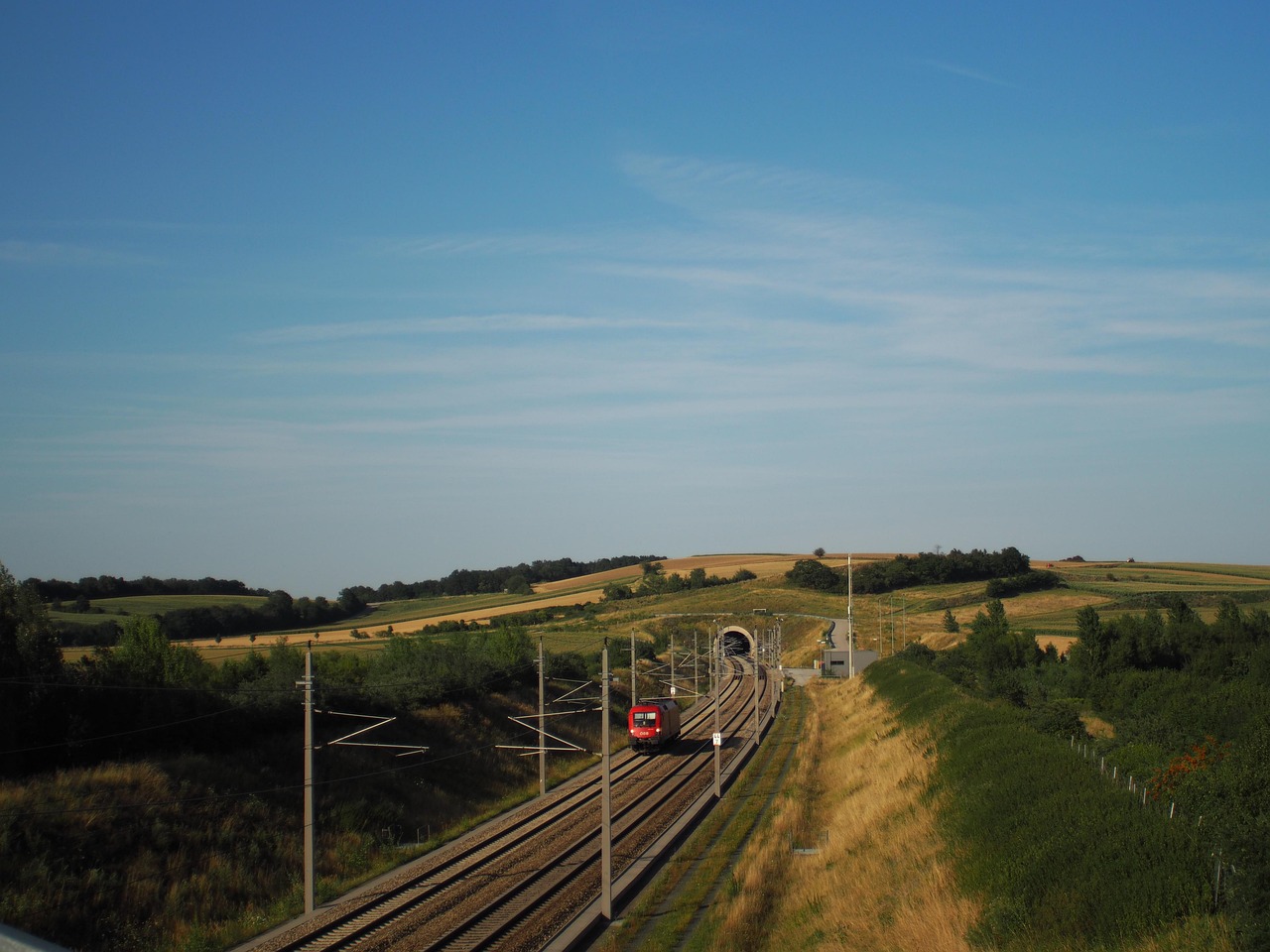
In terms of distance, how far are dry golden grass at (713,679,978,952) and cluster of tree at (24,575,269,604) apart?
7005cm

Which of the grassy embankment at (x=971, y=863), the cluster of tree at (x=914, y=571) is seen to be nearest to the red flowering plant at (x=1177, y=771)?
the grassy embankment at (x=971, y=863)

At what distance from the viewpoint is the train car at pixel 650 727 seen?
5431 centimetres

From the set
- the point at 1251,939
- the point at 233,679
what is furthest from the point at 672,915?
the point at 233,679

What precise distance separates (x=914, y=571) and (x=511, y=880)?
12255 centimetres

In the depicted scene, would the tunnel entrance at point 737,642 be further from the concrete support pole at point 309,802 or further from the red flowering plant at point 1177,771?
the concrete support pole at point 309,802

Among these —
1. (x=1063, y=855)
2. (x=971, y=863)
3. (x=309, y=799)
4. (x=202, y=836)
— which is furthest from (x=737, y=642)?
(x=1063, y=855)

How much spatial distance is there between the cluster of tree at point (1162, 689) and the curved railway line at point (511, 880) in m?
15.1

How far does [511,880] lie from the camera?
91.6 ft

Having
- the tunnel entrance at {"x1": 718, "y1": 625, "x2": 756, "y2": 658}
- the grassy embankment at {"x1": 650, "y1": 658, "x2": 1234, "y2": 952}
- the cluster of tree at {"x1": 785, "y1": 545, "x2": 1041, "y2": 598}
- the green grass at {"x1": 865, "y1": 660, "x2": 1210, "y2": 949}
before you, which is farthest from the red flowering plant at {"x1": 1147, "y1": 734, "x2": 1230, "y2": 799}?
the cluster of tree at {"x1": 785, "y1": 545, "x2": 1041, "y2": 598}

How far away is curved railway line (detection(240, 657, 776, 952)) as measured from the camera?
75.2 ft

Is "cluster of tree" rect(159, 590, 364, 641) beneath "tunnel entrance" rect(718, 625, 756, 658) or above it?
above

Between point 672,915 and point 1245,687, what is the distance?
42320 mm

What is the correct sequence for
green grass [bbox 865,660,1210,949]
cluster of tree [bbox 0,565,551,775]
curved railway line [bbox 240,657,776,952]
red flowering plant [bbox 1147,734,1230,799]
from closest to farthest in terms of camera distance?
green grass [bbox 865,660,1210,949] < curved railway line [bbox 240,657,776,952] < red flowering plant [bbox 1147,734,1230,799] < cluster of tree [bbox 0,565,551,775]

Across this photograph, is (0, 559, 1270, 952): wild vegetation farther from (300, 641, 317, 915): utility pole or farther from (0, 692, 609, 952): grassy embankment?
(300, 641, 317, 915): utility pole
